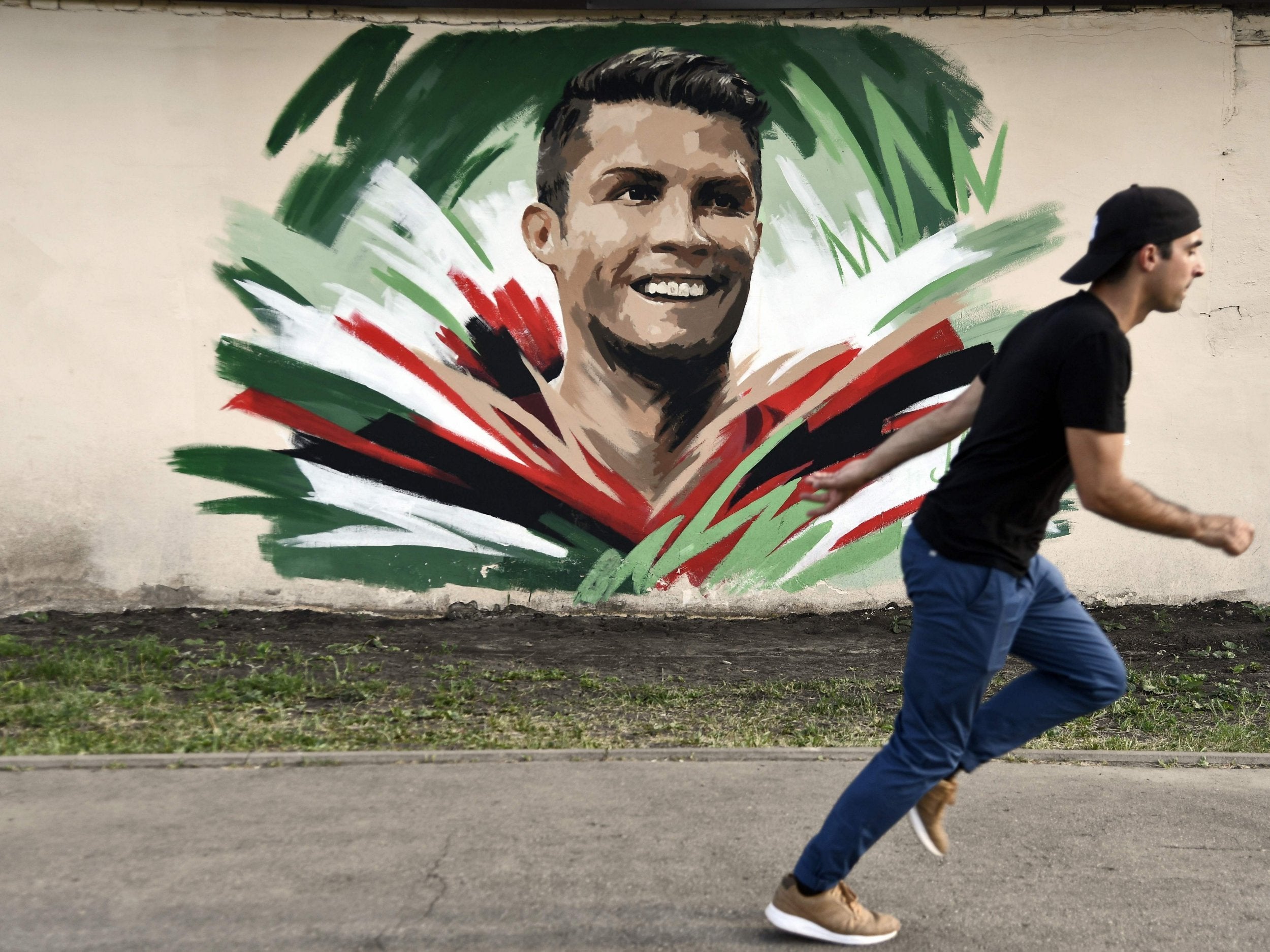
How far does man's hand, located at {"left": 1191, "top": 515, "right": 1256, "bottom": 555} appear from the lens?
2.56m

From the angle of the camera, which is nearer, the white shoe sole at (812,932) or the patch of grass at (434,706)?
the white shoe sole at (812,932)

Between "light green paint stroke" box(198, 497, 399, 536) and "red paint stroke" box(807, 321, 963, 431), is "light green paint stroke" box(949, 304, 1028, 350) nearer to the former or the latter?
"red paint stroke" box(807, 321, 963, 431)

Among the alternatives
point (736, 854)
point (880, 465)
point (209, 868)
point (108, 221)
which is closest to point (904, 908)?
point (736, 854)

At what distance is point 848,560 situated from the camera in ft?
23.5

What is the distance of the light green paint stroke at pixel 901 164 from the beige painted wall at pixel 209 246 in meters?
0.43

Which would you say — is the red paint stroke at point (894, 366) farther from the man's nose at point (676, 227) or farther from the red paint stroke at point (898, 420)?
the man's nose at point (676, 227)

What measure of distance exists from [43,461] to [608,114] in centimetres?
405

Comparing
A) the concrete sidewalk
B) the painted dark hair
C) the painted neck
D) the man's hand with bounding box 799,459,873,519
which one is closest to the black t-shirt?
the man's hand with bounding box 799,459,873,519

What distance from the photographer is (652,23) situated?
6.90 m

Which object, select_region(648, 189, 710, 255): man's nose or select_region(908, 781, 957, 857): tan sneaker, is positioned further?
select_region(648, 189, 710, 255): man's nose

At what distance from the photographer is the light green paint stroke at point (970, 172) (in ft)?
23.0

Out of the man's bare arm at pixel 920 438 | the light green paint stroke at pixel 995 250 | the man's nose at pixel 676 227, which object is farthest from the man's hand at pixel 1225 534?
the man's nose at pixel 676 227

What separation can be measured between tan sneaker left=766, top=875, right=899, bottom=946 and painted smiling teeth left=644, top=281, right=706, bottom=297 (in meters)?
4.60

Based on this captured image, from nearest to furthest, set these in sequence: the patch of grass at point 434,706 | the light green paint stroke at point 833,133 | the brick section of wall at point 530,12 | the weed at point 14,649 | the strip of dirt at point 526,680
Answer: the patch of grass at point 434,706 < the strip of dirt at point 526,680 < the weed at point 14,649 < the brick section of wall at point 530,12 < the light green paint stroke at point 833,133
